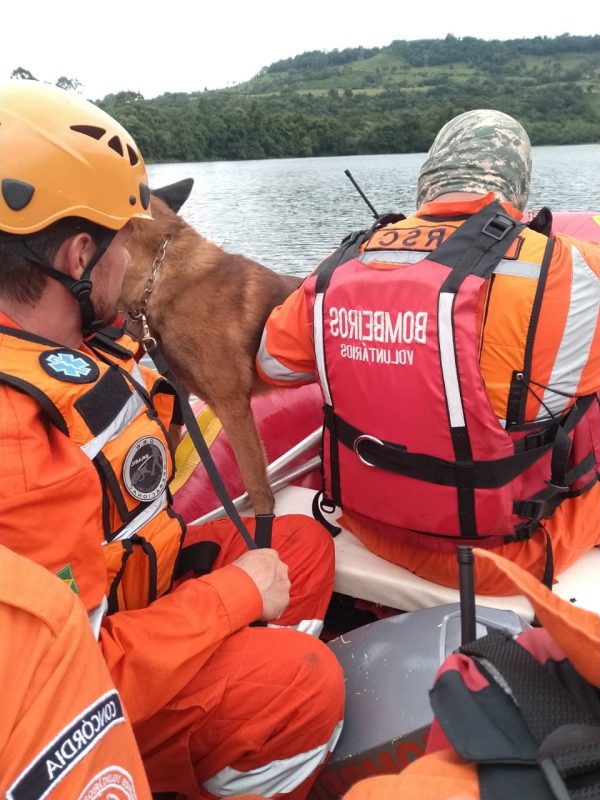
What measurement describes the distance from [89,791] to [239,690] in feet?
2.91

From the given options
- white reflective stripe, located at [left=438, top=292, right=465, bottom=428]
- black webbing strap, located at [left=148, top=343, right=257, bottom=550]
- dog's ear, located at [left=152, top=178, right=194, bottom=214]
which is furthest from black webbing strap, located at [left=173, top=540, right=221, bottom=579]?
dog's ear, located at [left=152, top=178, right=194, bottom=214]

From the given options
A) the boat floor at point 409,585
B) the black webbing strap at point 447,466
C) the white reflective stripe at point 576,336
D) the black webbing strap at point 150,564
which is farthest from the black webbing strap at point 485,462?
the black webbing strap at point 150,564

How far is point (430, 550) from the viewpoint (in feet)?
8.41

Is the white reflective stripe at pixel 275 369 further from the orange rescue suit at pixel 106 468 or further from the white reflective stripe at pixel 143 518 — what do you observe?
the white reflective stripe at pixel 143 518

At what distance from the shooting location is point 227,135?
47.7 metres

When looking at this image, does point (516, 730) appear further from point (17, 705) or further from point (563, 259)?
point (563, 259)

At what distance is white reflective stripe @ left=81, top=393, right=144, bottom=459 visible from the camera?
174 centimetres

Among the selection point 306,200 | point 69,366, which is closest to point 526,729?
point 69,366

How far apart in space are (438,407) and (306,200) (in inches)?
1089

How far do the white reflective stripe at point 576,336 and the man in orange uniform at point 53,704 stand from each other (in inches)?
65.4

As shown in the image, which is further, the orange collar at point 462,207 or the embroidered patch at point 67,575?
the orange collar at point 462,207

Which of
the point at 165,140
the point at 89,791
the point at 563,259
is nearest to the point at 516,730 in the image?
the point at 89,791

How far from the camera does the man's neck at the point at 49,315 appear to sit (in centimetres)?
189

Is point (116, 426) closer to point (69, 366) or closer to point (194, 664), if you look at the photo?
point (69, 366)
